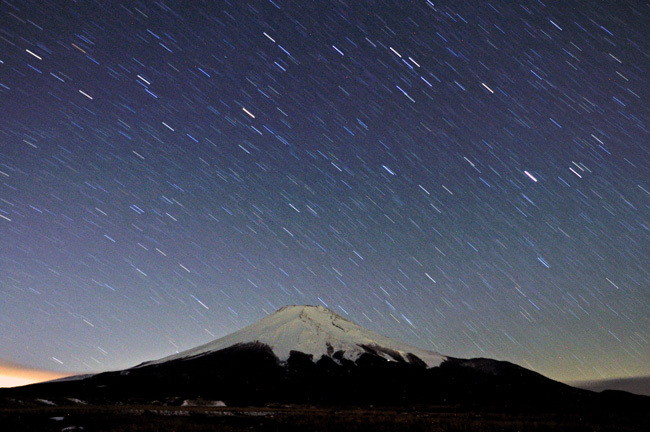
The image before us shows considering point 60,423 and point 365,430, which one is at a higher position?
point 365,430

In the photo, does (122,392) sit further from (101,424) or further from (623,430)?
(623,430)

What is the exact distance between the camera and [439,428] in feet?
107

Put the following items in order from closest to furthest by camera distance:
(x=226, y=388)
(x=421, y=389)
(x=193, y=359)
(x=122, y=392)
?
(x=122, y=392)
(x=226, y=388)
(x=421, y=389)
(x=193, y=359)

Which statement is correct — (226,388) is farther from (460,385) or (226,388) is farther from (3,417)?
(3,417)

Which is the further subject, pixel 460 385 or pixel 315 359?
pixel 315 359

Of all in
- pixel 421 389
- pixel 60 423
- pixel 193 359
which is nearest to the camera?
pixel 60 423

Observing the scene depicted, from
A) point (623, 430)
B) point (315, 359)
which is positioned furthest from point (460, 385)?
point (623, 430)

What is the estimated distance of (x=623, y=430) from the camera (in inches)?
1255

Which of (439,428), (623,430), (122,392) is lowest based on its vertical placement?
(122,392)

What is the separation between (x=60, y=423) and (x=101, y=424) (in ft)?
9.30

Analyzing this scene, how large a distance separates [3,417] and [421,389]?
15123 cm

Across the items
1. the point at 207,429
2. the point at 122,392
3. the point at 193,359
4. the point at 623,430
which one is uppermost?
the point at 623,430

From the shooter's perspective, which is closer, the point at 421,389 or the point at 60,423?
the point at 60,423

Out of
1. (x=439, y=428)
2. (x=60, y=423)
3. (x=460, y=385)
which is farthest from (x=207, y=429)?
(x=460, y=385)
